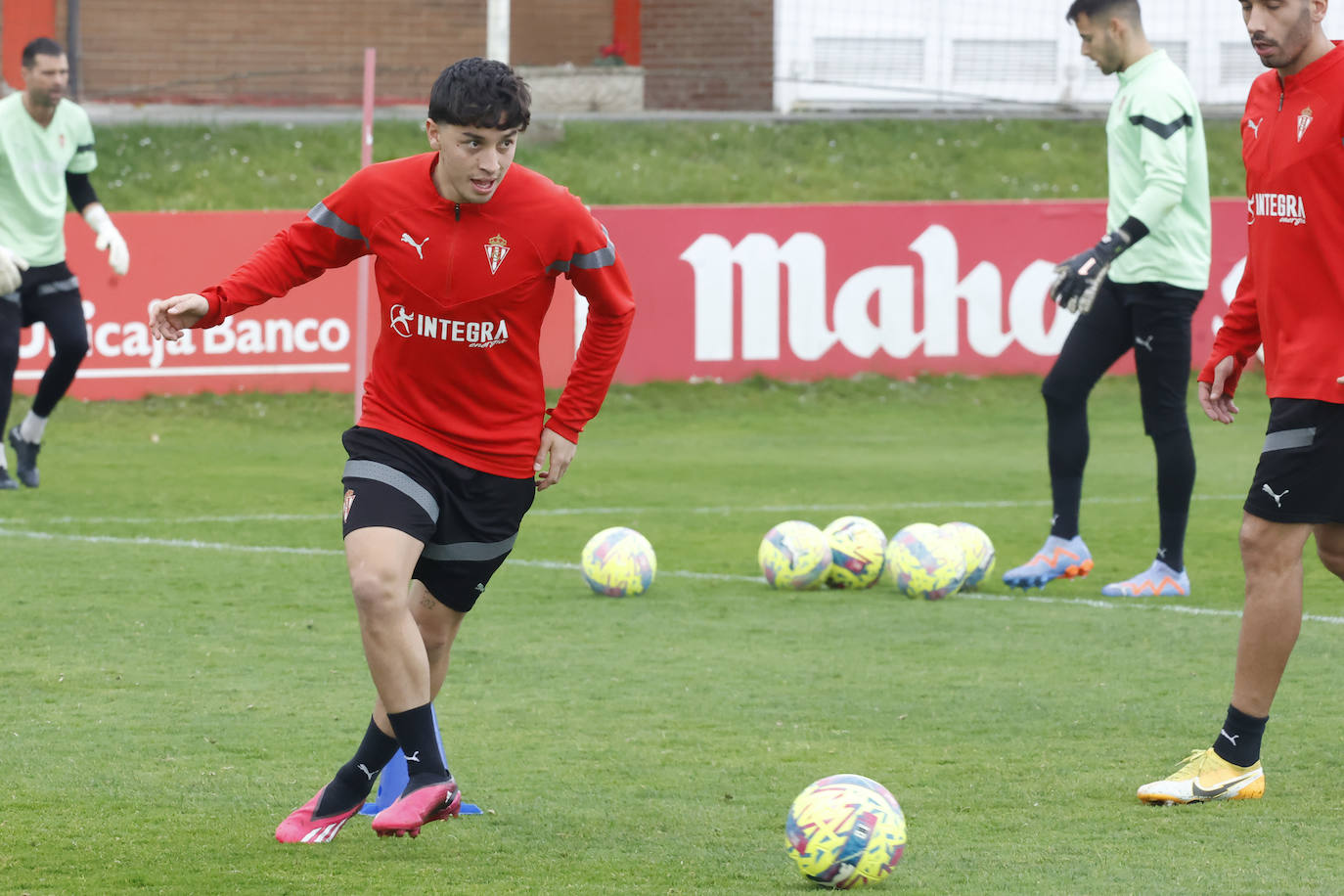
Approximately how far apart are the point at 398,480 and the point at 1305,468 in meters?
2.34

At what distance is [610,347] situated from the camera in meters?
4.98

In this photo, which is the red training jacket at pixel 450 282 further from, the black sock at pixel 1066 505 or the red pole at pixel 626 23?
the red pole at pixel 626 23

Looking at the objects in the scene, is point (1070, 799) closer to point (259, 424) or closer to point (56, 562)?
point (56, 562)

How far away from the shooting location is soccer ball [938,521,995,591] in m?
8.52

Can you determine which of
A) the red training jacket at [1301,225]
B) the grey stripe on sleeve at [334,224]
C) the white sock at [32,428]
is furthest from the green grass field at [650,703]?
the grey stripe on sleeve at [334,224]

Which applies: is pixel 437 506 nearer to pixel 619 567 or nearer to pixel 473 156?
pixel 473 156

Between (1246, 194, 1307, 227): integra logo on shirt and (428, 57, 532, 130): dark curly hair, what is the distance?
202cm

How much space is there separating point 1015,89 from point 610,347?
64.0 ft

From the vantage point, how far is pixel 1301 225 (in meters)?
5.05

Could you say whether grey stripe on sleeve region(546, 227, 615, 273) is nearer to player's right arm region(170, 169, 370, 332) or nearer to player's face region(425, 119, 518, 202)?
player's face region(425, 119, 518, 202)

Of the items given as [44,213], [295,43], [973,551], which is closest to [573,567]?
[973,551]

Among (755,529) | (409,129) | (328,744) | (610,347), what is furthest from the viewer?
(409,129)

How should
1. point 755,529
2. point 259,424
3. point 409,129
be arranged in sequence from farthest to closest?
point 409,129 < point 259,424 < point 755,529

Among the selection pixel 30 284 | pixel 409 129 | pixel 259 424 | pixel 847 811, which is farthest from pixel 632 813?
pixel 409 129
